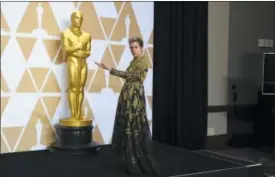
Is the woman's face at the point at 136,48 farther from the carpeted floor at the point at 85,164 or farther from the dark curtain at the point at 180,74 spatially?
the dark curtain at the point at 180,74

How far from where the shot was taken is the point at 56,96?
1955mm

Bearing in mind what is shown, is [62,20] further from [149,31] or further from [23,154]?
[23,154]

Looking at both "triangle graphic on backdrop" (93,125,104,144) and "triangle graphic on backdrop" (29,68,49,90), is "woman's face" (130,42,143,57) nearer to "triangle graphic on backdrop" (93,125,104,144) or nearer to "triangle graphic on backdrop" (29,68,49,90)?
"triangle graphic on backdrop" (29,68,49,90)

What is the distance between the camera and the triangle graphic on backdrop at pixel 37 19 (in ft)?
6.10

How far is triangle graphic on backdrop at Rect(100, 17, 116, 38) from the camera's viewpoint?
2078 mm

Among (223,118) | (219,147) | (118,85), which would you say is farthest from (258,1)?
Result: (118,85)

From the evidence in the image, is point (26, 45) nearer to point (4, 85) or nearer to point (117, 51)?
point (4, 85)

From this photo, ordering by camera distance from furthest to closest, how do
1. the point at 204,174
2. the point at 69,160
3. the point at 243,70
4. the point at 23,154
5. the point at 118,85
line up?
the point at 243,70, the point at 118,85, the point at 23,154, the point at 69,160, the point at 204,174

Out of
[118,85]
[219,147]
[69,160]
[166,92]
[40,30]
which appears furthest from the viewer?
[219,147]

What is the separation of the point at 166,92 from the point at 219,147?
1.06 meters

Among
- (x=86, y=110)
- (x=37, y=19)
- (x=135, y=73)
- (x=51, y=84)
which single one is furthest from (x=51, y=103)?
(x=135, y=73)

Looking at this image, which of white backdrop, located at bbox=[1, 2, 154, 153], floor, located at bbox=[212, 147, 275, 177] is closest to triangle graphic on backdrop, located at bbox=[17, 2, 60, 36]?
white backdrop, located at bbox=[1, 2, 154, 153]

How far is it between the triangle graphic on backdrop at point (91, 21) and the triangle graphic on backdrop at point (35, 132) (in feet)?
1.50

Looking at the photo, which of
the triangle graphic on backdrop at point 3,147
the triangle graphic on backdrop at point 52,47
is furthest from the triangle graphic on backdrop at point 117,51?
the triangle graphic on backdrop at point 3,147
